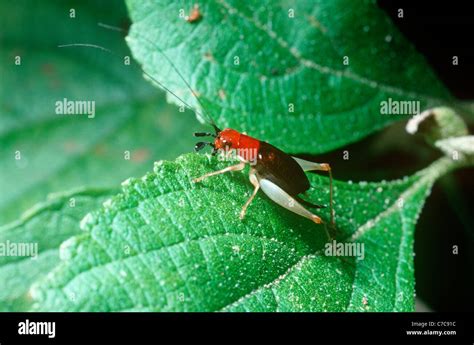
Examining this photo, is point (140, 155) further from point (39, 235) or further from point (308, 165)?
point (308, 165)

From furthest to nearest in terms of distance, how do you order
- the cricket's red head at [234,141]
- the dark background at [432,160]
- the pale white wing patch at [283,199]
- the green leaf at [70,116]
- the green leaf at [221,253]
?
the green leaf at [70,116], the dark background at [432,160], the cricket's red head at [234,141], the pale white wing patch at [283,199], the green leaf at [221,253]

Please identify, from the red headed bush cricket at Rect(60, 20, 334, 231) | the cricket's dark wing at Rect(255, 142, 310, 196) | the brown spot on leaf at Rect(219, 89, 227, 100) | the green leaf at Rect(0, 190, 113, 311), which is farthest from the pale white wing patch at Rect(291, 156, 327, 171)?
the green leaf at Rect(0, 190, 113, 311)

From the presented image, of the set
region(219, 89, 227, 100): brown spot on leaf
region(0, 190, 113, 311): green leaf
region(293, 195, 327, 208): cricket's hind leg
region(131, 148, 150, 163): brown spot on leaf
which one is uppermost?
region(219, 89, 227, 100): brown spot on leaf

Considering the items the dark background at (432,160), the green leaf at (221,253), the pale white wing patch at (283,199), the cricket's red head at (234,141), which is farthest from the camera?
the dark background at (432,160)

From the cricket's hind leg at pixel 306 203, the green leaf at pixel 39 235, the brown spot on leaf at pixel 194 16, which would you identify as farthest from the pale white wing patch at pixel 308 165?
the green leaf at pixel 39 235

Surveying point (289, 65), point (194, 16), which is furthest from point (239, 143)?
point (194, 16)

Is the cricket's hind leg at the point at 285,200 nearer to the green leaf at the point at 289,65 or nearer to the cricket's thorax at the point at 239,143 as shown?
the cricket's thorax at the point at 239,143

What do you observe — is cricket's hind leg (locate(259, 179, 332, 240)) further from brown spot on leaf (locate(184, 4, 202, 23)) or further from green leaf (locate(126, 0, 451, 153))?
brown spot on leaf (locate(184, 4, 202, 23))
